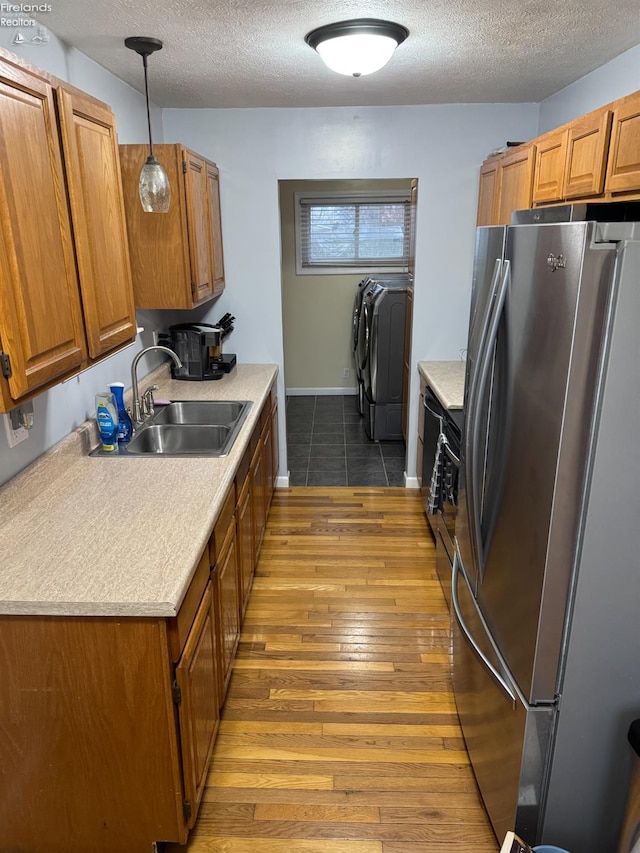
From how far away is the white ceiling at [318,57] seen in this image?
6.34 feet

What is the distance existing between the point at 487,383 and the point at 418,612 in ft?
4.95

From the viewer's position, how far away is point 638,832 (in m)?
1.36

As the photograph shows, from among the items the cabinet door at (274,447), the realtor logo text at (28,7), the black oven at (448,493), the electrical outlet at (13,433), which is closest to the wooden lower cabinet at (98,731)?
the electrical outlet at (13,433)

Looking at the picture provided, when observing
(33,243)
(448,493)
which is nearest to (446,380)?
(448,493)

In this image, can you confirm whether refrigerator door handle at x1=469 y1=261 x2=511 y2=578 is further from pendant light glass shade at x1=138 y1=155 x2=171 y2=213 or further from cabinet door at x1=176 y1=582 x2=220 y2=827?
pendant light glass shade at x1=138 y1=155 x2=171 y2=213

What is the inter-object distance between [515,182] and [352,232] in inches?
131

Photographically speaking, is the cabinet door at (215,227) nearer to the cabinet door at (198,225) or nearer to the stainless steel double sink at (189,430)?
the cabinet door at (198,225)

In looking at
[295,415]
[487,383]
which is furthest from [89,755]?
[295,415]

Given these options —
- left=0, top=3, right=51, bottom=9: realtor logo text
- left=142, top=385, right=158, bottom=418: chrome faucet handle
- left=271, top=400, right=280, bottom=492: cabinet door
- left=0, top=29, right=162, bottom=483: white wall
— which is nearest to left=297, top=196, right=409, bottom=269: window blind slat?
left=271, top=400, right=280, bottom=492: cabinet door

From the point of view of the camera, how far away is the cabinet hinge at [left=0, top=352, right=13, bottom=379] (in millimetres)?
1318

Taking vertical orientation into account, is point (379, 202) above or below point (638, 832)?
above

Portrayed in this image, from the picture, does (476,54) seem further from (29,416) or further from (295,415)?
(295,415)

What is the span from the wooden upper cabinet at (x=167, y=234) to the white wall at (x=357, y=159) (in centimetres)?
63

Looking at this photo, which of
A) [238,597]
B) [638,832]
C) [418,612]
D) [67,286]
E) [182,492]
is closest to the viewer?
[638,832]
